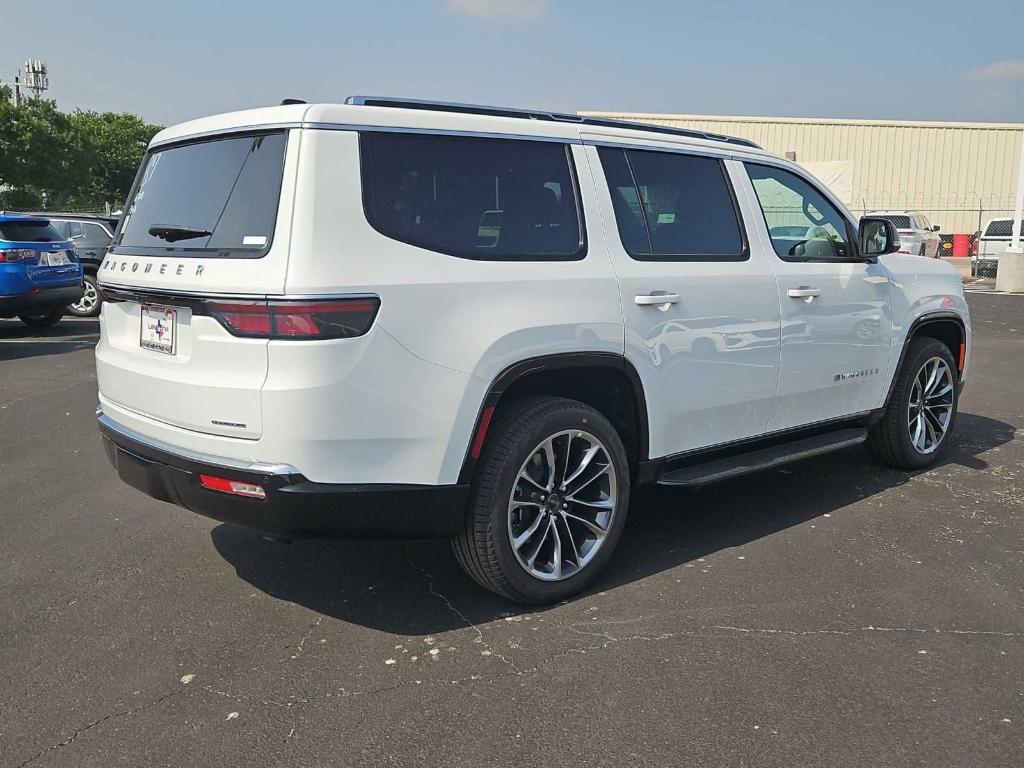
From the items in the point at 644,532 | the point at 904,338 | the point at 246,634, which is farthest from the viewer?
the point at 904,338

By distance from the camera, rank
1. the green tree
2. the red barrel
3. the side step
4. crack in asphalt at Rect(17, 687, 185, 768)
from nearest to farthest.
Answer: crack in asphalt at Rect(17, 687, 185, 768), the side step, the red barrel, the green tree

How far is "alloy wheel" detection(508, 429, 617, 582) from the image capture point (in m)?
3.69

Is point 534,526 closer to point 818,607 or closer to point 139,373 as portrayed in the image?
point 818,607

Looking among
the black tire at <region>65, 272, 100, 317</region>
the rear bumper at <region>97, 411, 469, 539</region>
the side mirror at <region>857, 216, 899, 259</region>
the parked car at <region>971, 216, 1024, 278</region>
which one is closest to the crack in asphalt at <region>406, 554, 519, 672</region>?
the rear bumper at <region>97, 411, 469, 539</region>

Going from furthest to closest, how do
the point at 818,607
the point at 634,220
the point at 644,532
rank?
the point at 644,532 → the point at 634,220 → the point at 818,607

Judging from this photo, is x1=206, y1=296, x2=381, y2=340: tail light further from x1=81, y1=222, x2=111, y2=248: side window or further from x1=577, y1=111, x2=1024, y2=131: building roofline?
x1=577, y1=111, x2=1024, y2=131: building roofline

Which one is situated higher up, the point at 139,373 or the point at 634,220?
the point at 634,220

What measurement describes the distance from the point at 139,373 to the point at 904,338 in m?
4.28

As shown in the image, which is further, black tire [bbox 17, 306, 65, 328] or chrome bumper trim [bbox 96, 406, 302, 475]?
black tire [bbox 17, 306, 65, 328]

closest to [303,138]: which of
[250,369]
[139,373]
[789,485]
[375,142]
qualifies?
[375,142]

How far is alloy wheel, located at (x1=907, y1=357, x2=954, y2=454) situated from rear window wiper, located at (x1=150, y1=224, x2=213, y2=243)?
4317mm

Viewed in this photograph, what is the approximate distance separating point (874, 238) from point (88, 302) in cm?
1350

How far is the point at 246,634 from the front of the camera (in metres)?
3.52

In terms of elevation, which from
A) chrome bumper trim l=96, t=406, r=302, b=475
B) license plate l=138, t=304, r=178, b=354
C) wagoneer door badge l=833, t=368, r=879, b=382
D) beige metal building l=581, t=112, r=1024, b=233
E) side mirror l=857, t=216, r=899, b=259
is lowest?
chrome bumper trim l=96, t=406, r=302, b=475
